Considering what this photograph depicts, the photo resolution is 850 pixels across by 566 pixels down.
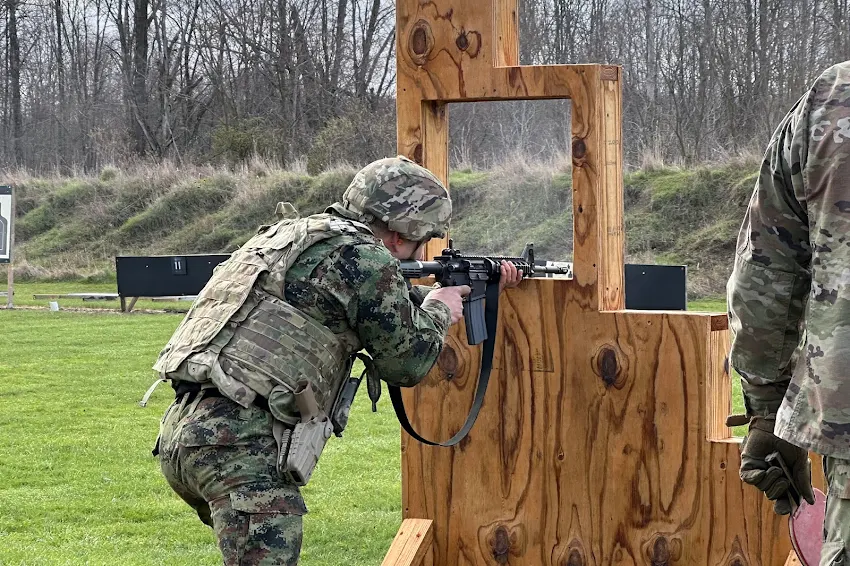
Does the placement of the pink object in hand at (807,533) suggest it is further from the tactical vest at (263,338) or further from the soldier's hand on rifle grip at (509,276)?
the soldier's hand on rifle grip at (509,276)

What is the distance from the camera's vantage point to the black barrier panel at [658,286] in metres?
11.1

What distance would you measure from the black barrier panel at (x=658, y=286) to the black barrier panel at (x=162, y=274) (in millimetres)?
6114

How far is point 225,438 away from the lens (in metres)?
3.24

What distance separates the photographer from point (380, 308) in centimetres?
330

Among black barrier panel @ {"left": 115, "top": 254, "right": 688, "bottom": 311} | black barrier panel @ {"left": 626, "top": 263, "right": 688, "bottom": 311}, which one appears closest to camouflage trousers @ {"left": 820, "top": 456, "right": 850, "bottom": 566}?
black barrier panel @ {"left": 626, "top": 263, "right": 688, "bottom": 311}

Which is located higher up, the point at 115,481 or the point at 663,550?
the point at 663,550

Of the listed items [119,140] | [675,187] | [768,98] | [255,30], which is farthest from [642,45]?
[119,140]

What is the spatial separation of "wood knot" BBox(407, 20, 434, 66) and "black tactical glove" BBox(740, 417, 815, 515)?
217 cm

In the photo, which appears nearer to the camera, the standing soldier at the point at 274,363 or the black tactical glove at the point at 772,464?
the black tactical glove at the point at 772,464

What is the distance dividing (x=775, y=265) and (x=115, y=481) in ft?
16.3

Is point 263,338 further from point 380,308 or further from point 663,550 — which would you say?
point 663,550


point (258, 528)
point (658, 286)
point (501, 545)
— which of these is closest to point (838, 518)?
point (258, 528)

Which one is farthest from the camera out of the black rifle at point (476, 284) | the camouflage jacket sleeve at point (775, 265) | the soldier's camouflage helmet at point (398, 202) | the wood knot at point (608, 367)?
the wood knot at point (608, 367)

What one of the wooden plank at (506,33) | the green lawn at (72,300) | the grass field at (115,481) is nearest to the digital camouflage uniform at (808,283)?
the wooden plank at (506,33)
